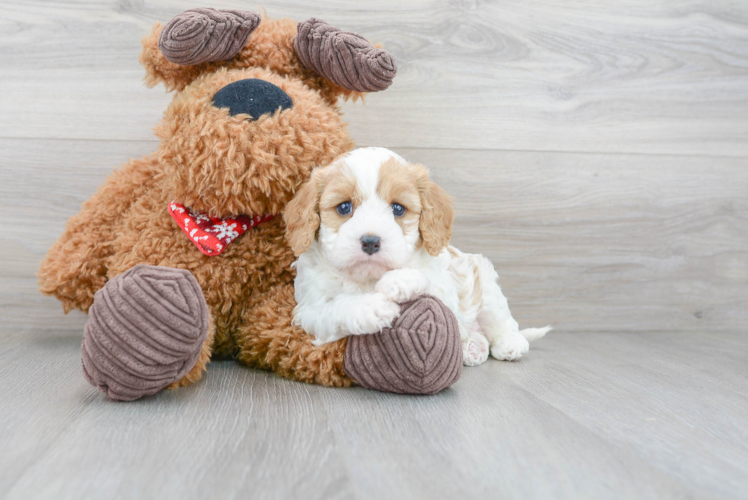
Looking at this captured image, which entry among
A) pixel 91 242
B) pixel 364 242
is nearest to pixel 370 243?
pixel 364 242

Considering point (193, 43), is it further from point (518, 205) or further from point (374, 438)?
point (518, 205)

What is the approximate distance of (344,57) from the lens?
116 cm

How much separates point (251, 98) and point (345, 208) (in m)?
0.27

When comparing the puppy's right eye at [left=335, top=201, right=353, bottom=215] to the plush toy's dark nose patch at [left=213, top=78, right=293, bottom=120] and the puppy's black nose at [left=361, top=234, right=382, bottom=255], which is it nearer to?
the puppy's black nose at [left=361, top=234, right=382, bottom=255]

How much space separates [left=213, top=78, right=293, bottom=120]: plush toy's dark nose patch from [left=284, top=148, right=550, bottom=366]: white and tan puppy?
0.15 meters

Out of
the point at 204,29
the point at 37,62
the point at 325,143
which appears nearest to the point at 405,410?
the point at 325,143

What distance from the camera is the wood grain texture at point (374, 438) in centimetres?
69

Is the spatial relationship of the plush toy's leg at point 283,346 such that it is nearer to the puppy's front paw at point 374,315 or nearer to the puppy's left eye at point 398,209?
the puppy's front paw at point 374,315

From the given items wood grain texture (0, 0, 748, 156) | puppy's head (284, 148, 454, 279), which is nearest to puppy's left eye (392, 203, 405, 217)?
puppy's head (284, 148, 454, 279)

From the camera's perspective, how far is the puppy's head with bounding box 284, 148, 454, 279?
1.01 metres

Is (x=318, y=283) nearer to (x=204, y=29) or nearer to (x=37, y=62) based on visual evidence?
(x=204, y=29)

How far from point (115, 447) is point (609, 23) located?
5.37 feet

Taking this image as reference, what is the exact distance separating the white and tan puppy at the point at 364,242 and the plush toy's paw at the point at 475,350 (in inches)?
7.2

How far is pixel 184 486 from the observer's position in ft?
2.22
